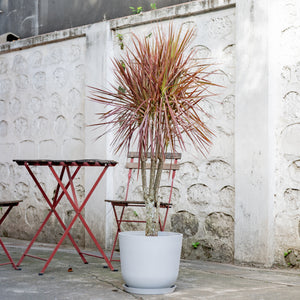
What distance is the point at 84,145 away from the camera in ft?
17.4

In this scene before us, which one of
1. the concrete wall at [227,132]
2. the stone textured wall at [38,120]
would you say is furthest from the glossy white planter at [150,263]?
the stone textured wall at [38,120]

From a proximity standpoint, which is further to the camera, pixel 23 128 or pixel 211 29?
pixel 23 128

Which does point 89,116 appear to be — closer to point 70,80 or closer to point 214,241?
point 70,80

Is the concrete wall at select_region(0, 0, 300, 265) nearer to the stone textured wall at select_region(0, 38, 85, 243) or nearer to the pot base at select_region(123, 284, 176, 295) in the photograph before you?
the stone textured wall at select_region(0, 38, 85, 243)

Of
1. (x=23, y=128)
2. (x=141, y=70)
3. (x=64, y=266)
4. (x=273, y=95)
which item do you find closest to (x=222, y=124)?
(x=273, y=95)

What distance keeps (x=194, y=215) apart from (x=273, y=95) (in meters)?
1.26

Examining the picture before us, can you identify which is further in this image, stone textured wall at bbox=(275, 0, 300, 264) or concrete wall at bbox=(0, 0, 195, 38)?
concrete wall at bbox=(0, 0, 195, 38)

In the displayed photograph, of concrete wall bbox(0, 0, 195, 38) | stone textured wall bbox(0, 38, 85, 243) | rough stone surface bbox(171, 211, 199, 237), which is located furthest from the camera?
stone textured wall bbox(0, 38, 85, 243)

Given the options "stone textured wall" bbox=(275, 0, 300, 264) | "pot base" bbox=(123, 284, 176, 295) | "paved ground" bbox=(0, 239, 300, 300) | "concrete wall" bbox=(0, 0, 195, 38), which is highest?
"concrete wall" bbox=(0, 0, 195, 38)

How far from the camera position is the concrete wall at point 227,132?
4074mm

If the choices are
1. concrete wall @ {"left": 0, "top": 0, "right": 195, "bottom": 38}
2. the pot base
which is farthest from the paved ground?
concrete wall @ {"left": 0, "top": 0, "right": 195, "bottom": 38}

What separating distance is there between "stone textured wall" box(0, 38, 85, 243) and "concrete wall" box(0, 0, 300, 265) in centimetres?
2

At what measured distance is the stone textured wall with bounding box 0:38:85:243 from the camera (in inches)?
215

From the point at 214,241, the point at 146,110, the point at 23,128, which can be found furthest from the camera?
the point at 23,128
